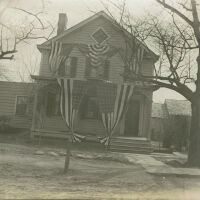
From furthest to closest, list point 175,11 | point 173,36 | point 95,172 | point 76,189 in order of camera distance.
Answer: point 173,36 → point 175,11 → point 95,172 → point 76,189

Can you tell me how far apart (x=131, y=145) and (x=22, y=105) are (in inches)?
443

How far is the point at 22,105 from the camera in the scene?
27750 mm

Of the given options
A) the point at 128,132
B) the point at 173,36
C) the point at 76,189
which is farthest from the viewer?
the point at 128,132

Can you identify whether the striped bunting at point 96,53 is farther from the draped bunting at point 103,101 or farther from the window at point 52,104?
the draped bunting at point 103,101

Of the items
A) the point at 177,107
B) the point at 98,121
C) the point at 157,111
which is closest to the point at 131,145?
the point at 98,121

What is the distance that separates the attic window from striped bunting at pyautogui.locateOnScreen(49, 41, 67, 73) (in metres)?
3.09

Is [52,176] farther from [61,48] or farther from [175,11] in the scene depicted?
[61,48]

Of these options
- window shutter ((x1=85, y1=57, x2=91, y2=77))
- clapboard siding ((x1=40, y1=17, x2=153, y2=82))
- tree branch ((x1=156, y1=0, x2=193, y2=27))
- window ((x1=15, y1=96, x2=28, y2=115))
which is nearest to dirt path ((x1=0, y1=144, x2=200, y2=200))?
tree branch ((x1=156, y1=0, x2=193, y2=27))

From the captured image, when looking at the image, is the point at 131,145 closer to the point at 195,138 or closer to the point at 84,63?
the point at 195,138

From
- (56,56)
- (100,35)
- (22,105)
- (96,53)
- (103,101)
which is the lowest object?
(103,101)

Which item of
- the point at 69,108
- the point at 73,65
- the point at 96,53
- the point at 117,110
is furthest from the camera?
the point at 73,65

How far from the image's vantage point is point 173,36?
16.4 meters

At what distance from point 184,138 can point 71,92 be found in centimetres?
1696

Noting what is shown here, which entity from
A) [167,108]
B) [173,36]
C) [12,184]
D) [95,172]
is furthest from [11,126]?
[167,108]
